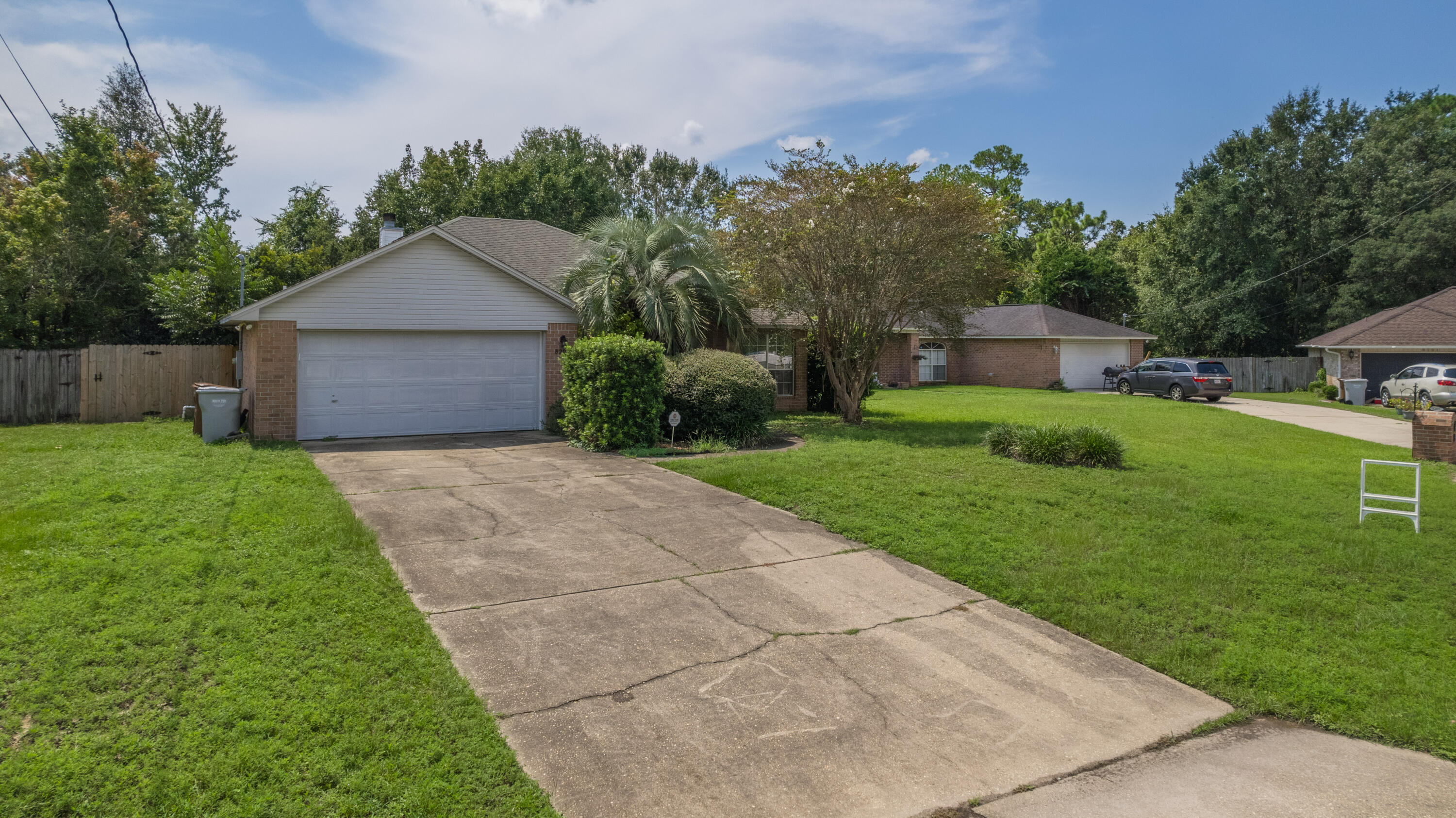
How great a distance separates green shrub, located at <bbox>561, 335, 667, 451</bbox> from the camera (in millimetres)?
13266

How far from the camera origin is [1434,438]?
43.1 ft

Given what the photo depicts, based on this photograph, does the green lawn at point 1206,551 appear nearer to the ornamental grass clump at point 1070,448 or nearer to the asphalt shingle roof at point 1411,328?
the ornamental grass clump at point 1070,448

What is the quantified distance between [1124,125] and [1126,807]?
2544 cm

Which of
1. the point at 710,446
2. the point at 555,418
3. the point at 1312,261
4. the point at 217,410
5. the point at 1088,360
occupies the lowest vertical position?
the point at 710,446

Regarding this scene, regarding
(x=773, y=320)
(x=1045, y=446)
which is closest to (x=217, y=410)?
(x=773, y=320)

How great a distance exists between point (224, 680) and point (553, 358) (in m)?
12.4

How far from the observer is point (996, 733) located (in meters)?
4.32

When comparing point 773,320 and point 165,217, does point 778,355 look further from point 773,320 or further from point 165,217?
point 165,217

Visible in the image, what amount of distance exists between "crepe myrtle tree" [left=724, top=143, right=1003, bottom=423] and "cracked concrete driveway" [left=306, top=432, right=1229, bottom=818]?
9.01 metres

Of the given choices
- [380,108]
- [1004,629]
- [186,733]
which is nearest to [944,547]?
[1004,629]

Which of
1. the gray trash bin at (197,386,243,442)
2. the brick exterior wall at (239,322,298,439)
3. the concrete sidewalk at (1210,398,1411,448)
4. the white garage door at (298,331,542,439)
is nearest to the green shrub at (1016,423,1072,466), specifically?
the concrete sidewalk at (1210,398,1411,448)

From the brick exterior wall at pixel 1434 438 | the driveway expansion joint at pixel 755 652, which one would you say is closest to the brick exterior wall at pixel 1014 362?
the brick exterior wall at pixel 1434 438

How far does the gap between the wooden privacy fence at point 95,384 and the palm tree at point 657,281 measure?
873 centimetres

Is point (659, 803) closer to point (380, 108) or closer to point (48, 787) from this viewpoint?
point (48, 787)
